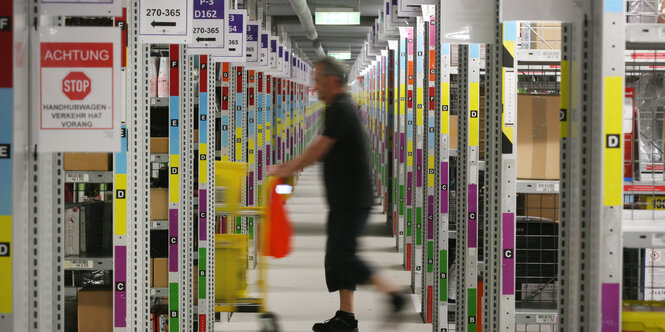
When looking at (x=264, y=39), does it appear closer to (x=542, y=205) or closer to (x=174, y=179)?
(x=174, y=179)

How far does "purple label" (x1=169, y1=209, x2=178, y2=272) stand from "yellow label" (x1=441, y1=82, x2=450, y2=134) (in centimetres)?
216

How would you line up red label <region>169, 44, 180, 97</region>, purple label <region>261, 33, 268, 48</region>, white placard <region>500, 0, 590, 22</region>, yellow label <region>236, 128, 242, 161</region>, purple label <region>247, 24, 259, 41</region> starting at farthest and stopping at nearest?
1. purple label <region>261, 33, 268, 48</region>
2. yellow label <region>236, 128, 242, 161</region>
3. purple label <region>247, 24, 259, 41</region>
4. red label <region>169, 44, 180, 97</region>
5. white placard <region>500, 0, 590, 22</region>

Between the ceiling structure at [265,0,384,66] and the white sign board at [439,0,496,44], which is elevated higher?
the ceiling structure at [265,0,384,66]

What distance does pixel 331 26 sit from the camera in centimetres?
2480

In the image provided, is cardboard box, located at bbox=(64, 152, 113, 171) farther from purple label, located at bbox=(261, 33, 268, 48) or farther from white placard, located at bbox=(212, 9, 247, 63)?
purple label, located at bbox=(261, 33, 268, 48)

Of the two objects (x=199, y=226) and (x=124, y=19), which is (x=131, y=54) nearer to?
(x=124, y=19)

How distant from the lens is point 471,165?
5.25 m

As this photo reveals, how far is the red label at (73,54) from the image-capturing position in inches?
116

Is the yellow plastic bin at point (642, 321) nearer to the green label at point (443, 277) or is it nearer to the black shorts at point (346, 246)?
the black shorts at point (346, 246)

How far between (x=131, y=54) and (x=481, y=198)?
9.61ft

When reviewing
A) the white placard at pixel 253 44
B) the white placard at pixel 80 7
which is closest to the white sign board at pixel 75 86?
the white placard at pixel 80 7

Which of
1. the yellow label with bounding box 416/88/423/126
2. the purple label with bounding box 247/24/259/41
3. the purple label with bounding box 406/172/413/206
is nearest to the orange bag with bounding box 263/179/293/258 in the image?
the yellow label with bounding box 416/88/423/126

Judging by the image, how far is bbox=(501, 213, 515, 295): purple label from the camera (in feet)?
13.6

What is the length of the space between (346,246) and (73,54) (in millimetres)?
2644
